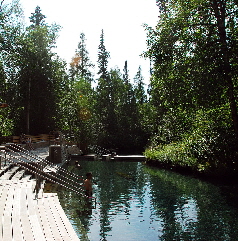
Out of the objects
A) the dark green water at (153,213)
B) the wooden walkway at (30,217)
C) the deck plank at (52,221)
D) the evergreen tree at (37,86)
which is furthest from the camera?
the evergreen tree at (37,86)

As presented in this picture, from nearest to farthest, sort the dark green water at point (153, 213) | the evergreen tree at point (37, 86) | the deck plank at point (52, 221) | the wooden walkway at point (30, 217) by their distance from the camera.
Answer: the wooden walkway at point (30, 217) → the deck plank at point (52, 221) → the dark green water at point (153, 213) → the evergreen tree at point (37, 86)

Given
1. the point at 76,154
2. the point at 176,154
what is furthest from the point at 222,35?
the point at 76,154

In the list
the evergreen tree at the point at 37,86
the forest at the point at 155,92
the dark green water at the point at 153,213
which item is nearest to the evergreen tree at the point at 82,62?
the forest at the point at 155,92

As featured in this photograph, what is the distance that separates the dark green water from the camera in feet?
36.2

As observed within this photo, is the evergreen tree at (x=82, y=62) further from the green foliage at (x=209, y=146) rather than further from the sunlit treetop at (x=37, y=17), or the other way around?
the green foliage at (x=209, y=146)

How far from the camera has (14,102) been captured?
4216cm

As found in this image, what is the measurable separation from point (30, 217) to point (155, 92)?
3863 cm

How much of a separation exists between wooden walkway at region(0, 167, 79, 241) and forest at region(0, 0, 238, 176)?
1468cm

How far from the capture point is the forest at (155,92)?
23188 mm

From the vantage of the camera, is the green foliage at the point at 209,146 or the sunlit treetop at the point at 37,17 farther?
the sunlit treetop at the point at 37,17

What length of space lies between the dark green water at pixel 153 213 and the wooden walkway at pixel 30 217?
4.79 feet

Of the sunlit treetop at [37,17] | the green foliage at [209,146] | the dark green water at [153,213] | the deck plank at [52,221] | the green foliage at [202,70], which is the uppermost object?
the sunlit treetop at [37,17]

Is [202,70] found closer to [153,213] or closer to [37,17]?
[153,213]

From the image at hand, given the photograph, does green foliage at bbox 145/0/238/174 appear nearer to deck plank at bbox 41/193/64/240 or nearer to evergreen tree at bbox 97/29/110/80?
deck plank at bbox 41/193/64/240
